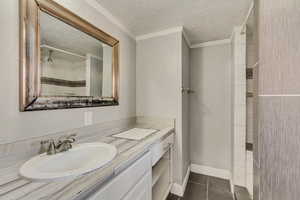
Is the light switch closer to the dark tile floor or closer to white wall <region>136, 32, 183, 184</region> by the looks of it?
white wall <region>136, 32, 183, 184</region>

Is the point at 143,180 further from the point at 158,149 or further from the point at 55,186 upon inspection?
the point at 55,186

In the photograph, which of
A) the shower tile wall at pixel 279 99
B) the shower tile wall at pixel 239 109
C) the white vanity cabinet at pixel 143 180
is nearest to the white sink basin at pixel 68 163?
the white vanity cabinet at pixel 143 180

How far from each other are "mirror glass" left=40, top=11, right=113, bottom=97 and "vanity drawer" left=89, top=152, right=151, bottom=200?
0.75 m

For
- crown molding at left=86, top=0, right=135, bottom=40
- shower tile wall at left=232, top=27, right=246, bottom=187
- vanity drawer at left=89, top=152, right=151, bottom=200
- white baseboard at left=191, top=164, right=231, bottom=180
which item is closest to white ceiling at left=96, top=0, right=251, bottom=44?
crown molding at left=86, top=0, right=135, bottom=40

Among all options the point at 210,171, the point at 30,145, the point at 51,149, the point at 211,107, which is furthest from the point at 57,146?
the point at 210,171

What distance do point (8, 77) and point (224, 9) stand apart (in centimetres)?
190

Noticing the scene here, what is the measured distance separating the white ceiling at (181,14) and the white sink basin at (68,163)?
53.1 inches

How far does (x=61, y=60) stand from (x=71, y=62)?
0.29 feet

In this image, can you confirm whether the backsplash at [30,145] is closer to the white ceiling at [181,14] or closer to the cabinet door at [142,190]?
the cabinet door at [142,190]

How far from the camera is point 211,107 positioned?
2227 mm

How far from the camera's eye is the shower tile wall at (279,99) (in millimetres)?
500

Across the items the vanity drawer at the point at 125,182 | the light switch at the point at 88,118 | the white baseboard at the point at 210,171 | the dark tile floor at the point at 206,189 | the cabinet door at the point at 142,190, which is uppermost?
the light switch at the point at 88,118

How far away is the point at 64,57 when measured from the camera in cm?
110

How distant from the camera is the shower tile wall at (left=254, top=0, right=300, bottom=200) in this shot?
19.7 inches
